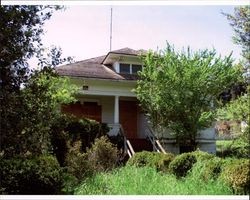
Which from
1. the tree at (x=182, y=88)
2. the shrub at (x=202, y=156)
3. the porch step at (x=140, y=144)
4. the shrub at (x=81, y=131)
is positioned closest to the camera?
the shrub at (x=202, y=156)

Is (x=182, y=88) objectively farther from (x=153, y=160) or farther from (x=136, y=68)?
(x=136, y=68)

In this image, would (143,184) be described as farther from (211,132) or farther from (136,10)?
(211,132)

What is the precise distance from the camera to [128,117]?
32.4 ft

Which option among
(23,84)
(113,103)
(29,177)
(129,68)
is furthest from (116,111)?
(23,84)

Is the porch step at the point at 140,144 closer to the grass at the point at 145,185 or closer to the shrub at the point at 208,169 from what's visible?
the grass at the point at 145,185

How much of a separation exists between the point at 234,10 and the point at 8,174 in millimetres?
3210

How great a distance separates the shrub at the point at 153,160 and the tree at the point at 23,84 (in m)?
3.18

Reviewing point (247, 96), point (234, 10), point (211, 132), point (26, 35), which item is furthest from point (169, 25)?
point (211, 132)

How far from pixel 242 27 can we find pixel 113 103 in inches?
210

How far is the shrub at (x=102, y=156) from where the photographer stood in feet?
24.6

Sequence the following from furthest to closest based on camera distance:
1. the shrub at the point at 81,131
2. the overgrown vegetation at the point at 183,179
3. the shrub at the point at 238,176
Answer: the shrub at the point at 81,131 < the overgrown vegetation at the point at 183,179 < the shrub at the point at 238,176

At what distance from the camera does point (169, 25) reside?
5.78 metres

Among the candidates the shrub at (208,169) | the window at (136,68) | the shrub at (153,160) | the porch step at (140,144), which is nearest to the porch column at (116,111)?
the porch step at (140,144)

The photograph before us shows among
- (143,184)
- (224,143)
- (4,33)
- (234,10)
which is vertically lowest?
(143,184)
